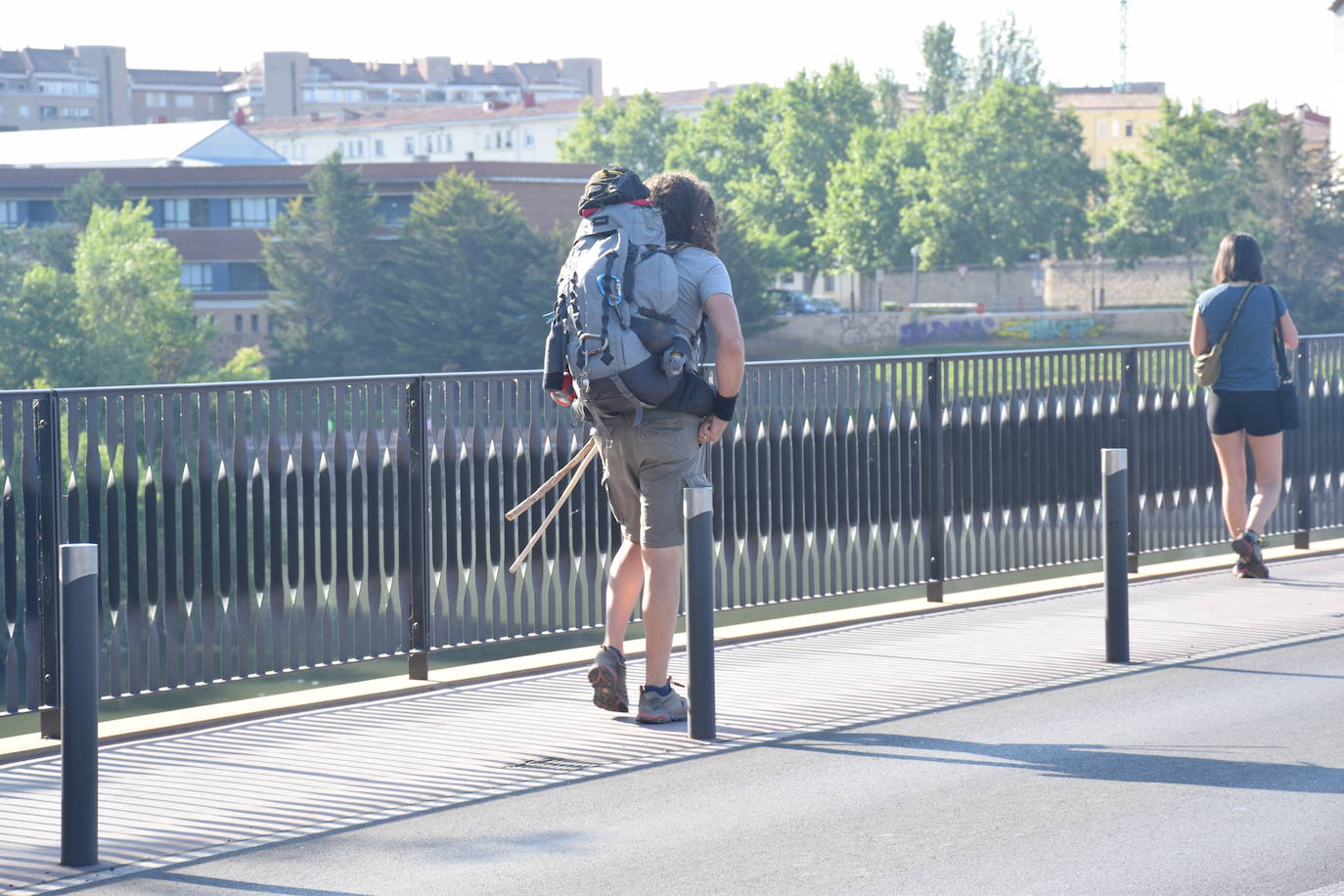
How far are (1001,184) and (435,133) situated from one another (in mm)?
67394

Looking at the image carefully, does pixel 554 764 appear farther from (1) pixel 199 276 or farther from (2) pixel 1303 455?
(1) pixel 199 276

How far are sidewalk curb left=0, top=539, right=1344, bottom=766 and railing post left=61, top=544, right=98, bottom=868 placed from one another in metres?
1.38

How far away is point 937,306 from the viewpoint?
320ft

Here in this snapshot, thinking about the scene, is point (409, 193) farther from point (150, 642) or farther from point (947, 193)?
point (150, 642)

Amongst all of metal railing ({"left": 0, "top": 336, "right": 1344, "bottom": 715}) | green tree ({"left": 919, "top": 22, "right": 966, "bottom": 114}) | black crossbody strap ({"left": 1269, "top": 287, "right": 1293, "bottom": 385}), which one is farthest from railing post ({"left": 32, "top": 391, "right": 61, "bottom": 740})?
green tree ({"left": 919, "top": 22, "right": 966, "bottom": 114})

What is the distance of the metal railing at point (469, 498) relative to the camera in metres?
6.50

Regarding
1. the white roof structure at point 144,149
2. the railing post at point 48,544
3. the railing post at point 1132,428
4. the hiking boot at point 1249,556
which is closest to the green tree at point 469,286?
the white roof structure at point 144,149

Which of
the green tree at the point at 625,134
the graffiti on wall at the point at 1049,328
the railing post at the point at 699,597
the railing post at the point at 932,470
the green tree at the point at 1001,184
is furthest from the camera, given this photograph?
the green tree at the point at 625,134

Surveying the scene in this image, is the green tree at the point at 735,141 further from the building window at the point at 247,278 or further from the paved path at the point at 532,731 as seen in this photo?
the paved path at the point at 532,731

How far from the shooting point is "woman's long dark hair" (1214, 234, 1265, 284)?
9.77 meters

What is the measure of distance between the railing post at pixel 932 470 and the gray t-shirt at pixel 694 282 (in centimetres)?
319

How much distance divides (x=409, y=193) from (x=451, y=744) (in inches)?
3551

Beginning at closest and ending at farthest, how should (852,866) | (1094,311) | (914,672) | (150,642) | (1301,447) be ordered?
(852,866), (150,642), (914,672), (1301,447), (1094,311)

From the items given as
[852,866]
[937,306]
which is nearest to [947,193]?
[937,306]
